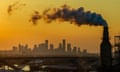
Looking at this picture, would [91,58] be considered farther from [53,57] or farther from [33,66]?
[33,66]

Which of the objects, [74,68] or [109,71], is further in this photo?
[74,68]

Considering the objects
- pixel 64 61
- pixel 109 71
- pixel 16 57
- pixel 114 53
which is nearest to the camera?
pixel 109 71

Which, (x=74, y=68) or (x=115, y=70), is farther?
(x=74, y=68)

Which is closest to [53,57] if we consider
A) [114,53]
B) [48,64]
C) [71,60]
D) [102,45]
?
[71,60]

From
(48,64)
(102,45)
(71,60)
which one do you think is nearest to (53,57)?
(71,60)

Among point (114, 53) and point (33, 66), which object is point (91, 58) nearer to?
point (33, 66)

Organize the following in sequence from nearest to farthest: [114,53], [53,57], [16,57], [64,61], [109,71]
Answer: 1. [109,71]
2. [114,53]
3. [16,57]
4. [53,57]
5. [64,61]
